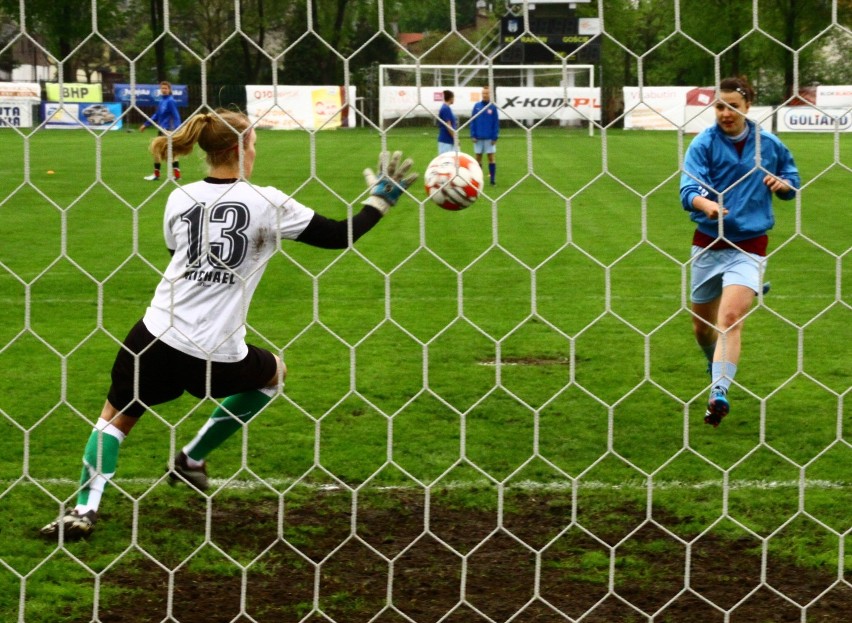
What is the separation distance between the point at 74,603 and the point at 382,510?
1.33m

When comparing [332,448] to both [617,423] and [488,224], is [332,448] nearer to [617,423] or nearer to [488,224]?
[617,423]

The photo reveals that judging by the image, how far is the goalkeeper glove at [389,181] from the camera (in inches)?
143

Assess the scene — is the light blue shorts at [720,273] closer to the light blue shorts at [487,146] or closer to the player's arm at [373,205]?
the player's arm at [373,205]

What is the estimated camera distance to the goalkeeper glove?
364 centimetres

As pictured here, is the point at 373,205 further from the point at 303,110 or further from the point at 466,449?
the point at 303,110

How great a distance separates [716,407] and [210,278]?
284 cm

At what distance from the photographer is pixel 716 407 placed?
585 cm

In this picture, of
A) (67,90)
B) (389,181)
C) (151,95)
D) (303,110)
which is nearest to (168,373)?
(389,181)

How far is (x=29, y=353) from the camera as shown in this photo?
7.83m

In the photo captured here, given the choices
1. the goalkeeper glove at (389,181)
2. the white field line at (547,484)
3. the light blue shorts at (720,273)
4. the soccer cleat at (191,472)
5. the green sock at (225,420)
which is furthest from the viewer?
the light blue shorts at (720,273)

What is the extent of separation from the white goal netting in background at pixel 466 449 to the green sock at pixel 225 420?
8.7 inches

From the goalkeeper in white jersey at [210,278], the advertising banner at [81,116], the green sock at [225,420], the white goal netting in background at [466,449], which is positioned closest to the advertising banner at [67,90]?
the advertising banner at [81,116]

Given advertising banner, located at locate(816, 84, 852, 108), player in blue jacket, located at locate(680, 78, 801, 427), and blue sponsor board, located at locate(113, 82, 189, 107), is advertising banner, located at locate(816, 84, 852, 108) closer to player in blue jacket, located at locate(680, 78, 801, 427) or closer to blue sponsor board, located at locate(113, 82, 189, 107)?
player in blue jacket, located at locate(680, 78, 801, 427)

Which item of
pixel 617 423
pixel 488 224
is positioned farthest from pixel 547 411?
pixel 488 224
